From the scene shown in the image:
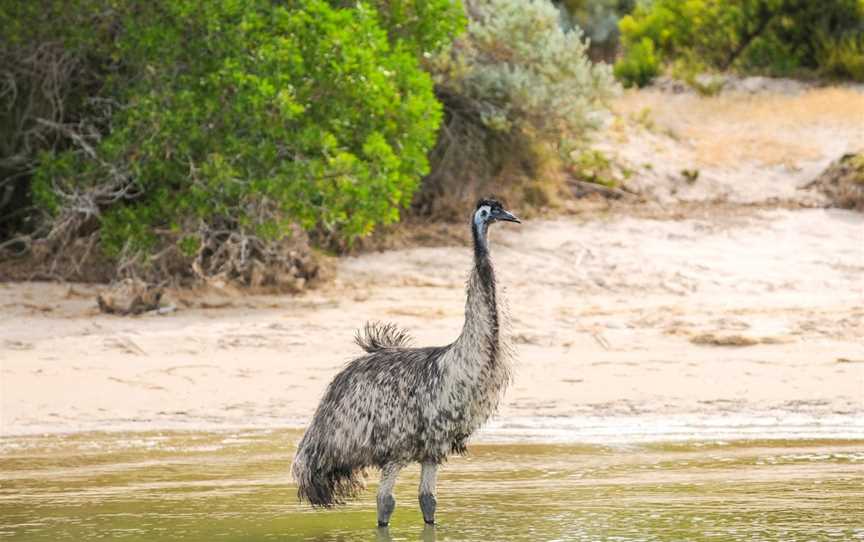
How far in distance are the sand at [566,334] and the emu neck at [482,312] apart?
2.99 metres

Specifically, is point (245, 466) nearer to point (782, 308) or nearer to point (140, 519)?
point (140, 519)

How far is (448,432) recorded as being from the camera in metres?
6.91

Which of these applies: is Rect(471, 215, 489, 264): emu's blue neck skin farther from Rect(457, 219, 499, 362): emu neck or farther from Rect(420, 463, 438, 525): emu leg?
Rect(420, 463, 438, 525): emu leg

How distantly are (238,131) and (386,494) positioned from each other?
20.4 feet

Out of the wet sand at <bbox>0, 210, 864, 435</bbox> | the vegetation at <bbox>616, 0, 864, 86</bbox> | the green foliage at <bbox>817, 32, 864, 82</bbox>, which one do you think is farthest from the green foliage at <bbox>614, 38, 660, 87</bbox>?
the wet sand at <bbox>0, 210, 864, 435</bbox>

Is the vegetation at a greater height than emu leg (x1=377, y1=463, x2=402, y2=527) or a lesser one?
greater

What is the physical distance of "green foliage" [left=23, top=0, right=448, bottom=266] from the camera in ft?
41.6

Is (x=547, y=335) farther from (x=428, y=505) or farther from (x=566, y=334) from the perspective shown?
(x=428, y=505)

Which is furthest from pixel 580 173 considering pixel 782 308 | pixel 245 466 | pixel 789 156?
pixel 245 466

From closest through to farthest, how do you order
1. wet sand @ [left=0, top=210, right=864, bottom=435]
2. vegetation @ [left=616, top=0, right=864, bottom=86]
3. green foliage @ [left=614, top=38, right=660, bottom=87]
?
1. wet sand @ [left=0, top=210, right=864, bottom=435]
2. vegetation @ [left=616, top=0, right=864, bottom=86]
3. green foliage @ [left=614, top=38, right=660, bottom=87]

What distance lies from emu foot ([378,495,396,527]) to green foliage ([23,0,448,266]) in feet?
18.6

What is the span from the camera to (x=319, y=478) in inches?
286

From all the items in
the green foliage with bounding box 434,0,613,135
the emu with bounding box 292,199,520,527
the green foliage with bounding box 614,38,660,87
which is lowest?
the emu with bounding box 292,199,520,527

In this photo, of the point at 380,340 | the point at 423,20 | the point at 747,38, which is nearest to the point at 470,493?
the point at 380,340
